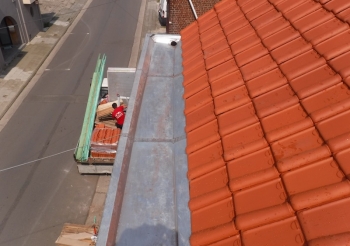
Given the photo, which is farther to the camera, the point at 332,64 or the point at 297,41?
the point at 297,41

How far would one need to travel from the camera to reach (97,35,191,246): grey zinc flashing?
12.5ft

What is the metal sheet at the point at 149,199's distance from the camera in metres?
3.82

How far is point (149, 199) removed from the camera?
4.25m

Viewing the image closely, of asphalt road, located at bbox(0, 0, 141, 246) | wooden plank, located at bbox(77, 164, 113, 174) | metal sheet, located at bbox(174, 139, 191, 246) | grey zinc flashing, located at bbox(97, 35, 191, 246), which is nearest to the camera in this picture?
metal sheet, located at bbox(174, 139, 191, 246)

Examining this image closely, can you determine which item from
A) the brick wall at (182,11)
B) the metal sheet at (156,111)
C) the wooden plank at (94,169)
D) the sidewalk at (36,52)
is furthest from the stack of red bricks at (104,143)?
the sidewalk at (36,52)

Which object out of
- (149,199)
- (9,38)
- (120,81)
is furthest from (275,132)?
(9,38)

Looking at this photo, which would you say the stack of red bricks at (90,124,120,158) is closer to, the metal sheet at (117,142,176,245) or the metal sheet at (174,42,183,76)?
A: the metal sheet at (174,42,183,76)

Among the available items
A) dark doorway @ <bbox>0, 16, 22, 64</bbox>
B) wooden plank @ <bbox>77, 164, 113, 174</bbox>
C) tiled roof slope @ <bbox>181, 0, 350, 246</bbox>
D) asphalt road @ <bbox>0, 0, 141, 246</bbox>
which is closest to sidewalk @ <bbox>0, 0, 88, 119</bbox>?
dark doorway @ <bbox>0, 16, 22, 64</bbox>

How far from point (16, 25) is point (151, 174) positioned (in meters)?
20.5

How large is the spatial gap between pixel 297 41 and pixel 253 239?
3.01 m

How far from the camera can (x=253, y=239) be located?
293cm

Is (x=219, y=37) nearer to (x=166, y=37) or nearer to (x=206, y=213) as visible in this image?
(x=166, y=37)

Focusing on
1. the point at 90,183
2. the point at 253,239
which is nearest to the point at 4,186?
the point at 90,183

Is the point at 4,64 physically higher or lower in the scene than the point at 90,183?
higher
